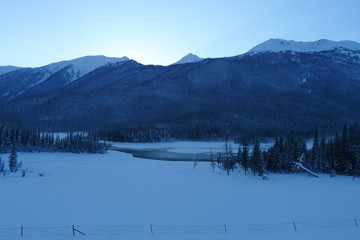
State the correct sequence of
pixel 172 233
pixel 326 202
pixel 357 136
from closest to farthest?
1. pixel 172 233
2. pixel 326 202
3. pixel 357 136

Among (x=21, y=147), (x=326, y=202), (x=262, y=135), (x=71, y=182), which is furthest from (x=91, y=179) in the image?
(x=262, y=135)

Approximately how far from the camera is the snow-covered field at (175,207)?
2150 centimetres

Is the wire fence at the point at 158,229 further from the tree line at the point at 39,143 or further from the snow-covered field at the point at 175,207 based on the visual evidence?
the tree line at the point at 39,143

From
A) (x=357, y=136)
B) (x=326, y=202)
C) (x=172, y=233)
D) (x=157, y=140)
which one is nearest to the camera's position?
(x=172, y=233)

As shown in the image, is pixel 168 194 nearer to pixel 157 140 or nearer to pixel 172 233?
pixel 172 233

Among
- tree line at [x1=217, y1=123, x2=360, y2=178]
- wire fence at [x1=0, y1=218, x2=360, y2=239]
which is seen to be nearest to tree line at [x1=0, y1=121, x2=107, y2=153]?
tree line at [x1=217, y1=123, x2=360, y2=178]

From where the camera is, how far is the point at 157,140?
135 metres

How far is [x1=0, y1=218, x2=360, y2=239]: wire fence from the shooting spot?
807 inches

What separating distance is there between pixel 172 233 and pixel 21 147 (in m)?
70.4

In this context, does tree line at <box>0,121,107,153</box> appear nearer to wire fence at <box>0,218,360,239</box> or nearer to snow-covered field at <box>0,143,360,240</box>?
snow-covered field at <box>0,143,360,240</box>

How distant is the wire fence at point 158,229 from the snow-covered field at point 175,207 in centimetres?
7

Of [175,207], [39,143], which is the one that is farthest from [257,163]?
[39,143]

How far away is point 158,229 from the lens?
864 inches

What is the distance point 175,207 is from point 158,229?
582 centimetres
